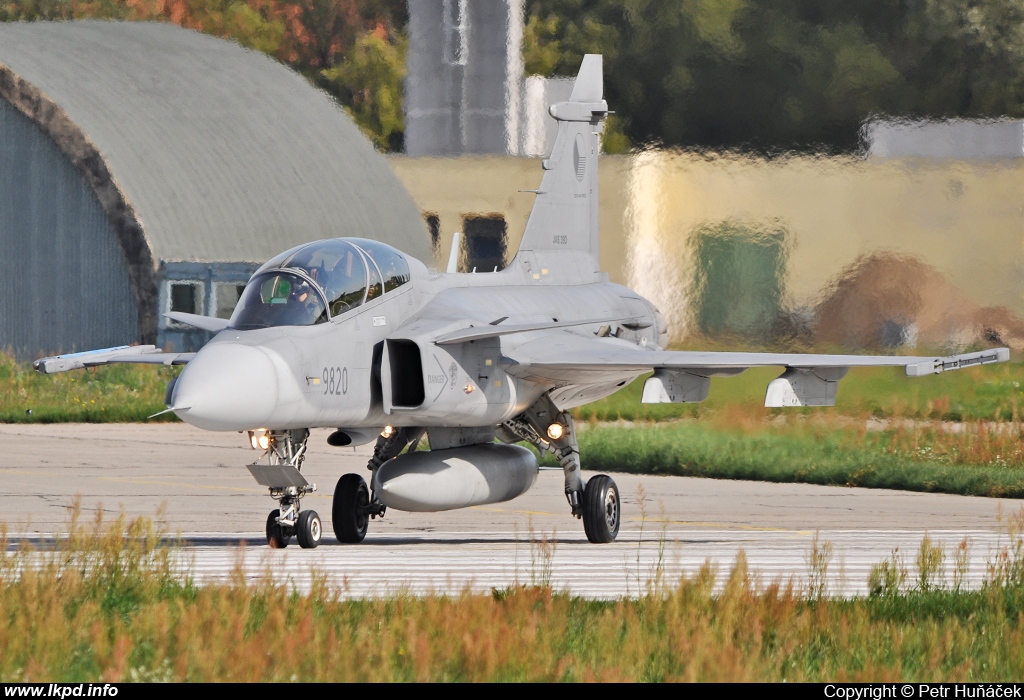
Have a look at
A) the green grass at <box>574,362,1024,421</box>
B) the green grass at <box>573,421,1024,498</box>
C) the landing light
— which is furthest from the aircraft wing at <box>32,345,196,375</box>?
the green grass at <box>574,362,1024,421</box>

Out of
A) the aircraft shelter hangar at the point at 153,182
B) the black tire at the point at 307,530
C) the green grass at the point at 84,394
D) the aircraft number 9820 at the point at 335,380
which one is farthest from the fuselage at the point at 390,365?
the aircraft shelter hangar at the point at 153,182

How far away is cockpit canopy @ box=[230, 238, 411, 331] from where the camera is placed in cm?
1271

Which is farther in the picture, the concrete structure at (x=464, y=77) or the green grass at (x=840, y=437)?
the concrete structure at (x=464, y=77)

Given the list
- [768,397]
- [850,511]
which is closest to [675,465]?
[850,511]

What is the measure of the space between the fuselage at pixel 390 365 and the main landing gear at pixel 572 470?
0.33m

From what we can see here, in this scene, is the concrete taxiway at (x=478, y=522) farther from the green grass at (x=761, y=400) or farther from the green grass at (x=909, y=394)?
the green grass at (x=909, y=394)

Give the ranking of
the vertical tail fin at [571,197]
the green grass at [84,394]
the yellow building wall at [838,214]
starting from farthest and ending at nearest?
the green grass at [84,394] → the yellow building wall at [838,214] → the vertical tail fin at [571,197]

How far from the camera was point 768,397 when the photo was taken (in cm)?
1420

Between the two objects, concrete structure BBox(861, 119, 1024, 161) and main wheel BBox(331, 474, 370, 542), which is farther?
concrete structure BBox(861, 119, 1024, 161)

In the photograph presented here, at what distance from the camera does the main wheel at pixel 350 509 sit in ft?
47.6

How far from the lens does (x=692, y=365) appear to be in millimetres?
14172

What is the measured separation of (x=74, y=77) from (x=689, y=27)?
40.4 feet

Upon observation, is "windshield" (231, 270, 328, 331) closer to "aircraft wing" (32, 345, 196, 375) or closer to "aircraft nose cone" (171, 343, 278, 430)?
"aircraft nose cone" (171, 343, 278, 430)

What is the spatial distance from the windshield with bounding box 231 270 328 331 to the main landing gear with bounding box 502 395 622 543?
294 cm
